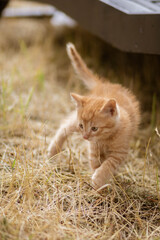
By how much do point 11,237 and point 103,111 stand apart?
2.90ft

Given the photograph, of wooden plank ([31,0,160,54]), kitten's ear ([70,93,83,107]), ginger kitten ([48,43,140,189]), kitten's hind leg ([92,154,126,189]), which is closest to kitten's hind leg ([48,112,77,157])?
ginger kitten ([48,43,140,189])

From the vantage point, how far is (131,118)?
2.18 m

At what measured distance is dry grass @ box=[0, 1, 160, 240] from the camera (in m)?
1.58

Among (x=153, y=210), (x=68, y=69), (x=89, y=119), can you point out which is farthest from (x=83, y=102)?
(x=68, y=69)

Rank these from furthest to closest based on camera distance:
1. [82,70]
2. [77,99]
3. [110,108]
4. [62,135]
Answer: [82,70] < [62,135] < [77,99] < [110,108]

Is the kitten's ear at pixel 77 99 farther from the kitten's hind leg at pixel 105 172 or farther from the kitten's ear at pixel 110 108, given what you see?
the kitten's hind leg at pixel 105 172

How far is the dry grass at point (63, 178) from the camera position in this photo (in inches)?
62.1

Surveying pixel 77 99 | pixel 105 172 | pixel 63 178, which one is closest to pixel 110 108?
pixel 77 99

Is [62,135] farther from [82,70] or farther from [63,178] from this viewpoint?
[82,70]

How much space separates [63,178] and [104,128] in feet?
1.31

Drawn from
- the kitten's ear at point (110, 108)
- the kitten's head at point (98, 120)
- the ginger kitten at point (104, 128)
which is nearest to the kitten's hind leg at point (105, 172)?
the ginger kitten at point (104, 128)

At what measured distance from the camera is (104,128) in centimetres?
193

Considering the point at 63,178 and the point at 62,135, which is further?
the point at 62,135

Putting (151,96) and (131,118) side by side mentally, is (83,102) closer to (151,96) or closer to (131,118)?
(131,118)
